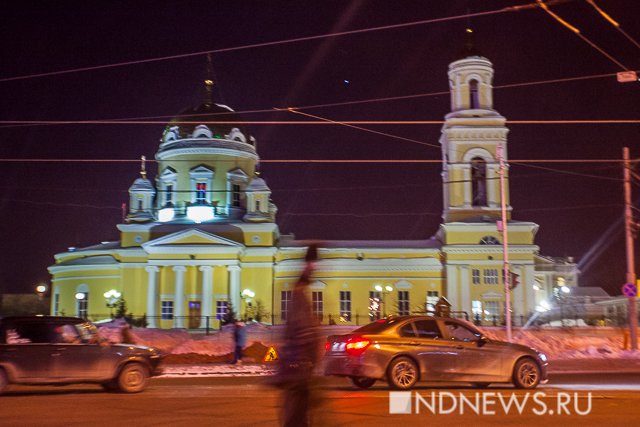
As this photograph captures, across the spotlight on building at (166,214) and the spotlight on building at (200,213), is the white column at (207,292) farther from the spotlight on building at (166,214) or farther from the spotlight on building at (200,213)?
the spotlight on building at (166,214)

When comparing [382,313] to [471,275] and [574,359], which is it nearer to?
[471,275]

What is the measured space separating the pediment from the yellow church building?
7 cm

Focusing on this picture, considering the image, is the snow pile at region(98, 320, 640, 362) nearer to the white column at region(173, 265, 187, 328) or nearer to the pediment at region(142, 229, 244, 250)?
the white column at region(173, 265, 187, 328)

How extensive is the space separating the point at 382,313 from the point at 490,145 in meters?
14.3

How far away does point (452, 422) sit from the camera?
10773 mm

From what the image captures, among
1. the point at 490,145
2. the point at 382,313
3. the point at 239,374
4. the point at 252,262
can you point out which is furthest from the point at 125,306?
the point at 239,374

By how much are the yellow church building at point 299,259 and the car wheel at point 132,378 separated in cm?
3649

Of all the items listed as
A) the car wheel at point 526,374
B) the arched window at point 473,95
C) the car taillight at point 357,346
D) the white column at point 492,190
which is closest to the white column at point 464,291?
the white column at point 492,190

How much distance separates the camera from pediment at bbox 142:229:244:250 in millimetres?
56031

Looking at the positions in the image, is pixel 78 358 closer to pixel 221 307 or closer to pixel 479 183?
pixel 221 307

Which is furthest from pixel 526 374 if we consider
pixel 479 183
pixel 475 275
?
pixel 479 183

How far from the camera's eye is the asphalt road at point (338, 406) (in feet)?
35.7

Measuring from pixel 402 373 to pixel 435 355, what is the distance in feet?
2.54

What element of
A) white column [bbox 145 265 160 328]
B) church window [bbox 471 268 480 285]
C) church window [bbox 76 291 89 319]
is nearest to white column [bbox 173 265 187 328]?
white column [bbox 145 265 160 328]
